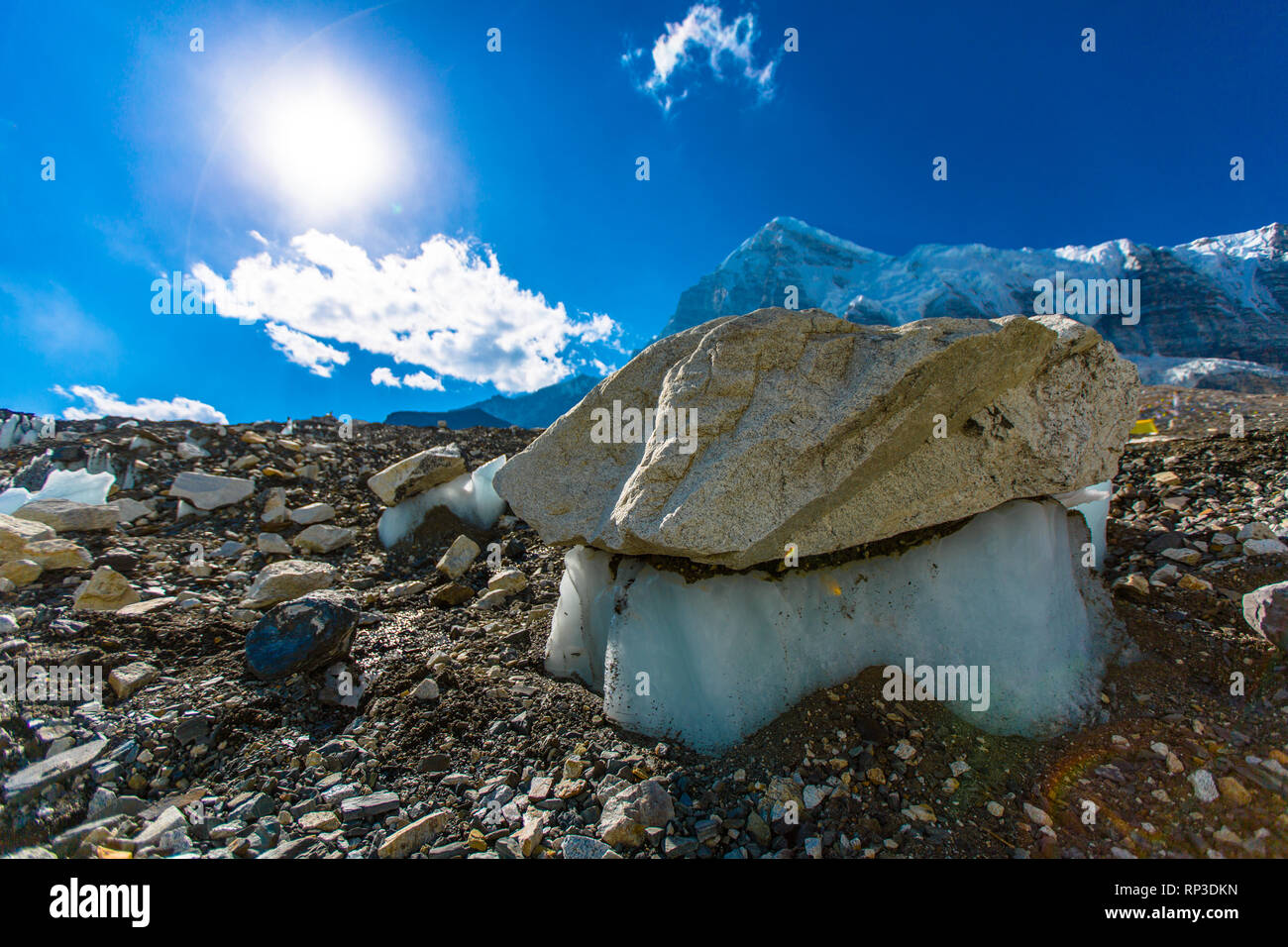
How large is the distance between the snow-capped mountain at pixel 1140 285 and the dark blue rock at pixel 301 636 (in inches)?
3668

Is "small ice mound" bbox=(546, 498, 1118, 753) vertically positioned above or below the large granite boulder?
below

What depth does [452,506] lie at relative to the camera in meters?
7.66

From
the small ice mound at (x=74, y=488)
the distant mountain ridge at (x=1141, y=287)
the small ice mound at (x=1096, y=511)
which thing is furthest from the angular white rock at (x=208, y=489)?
the distant mountain ridge at (x=1141, y=287)

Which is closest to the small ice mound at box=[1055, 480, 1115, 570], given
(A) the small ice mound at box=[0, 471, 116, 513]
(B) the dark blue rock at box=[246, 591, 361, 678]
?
(B) the dark blue rock at box=[246, 591, 361, 678]

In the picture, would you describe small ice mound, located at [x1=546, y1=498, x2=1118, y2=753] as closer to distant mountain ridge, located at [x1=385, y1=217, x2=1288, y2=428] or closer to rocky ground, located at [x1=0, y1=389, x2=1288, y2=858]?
rocky ground, located at [x1=0, y1=389, x2=1288, y2=858]

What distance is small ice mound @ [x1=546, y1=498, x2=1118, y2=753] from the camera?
3480 millimetres

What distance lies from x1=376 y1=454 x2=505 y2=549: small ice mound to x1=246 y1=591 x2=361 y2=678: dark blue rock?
297 cm

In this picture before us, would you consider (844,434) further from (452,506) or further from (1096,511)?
(452,506)

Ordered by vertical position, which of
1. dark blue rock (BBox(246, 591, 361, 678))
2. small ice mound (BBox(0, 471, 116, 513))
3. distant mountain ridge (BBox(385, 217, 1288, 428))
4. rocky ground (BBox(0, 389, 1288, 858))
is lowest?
rocky ground (BBox(0, 389, 1288, 858))

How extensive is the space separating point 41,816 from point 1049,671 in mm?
6028

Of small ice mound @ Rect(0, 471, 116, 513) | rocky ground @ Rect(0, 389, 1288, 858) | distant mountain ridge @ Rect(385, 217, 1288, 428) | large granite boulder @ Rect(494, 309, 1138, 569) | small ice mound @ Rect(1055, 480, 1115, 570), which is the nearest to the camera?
rocky ground @ Rect(0, 389, 1288, 858)

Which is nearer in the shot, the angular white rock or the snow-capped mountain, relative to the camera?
the angular white rock

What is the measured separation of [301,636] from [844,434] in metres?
4.40
